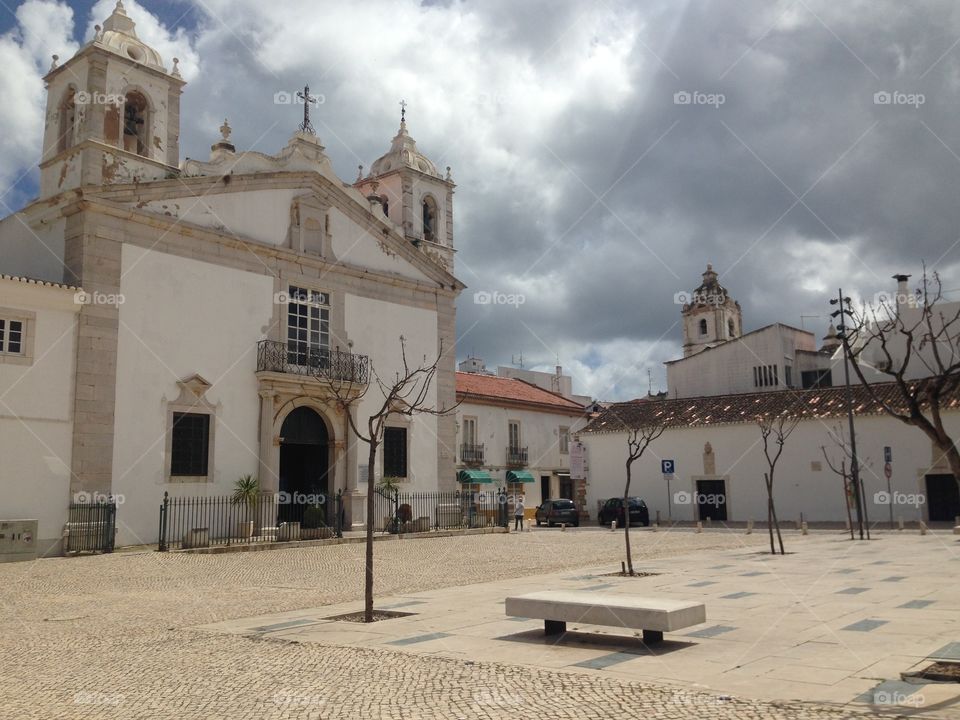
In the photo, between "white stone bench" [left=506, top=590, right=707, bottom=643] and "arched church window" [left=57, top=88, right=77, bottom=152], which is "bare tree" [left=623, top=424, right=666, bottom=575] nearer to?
"white stone bench" [left=506, top=590, right=707, bottom=643]

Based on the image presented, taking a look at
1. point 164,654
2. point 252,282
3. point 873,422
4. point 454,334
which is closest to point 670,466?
point 873,422

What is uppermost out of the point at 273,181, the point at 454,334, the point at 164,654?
the point at 273,181

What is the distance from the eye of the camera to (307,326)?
25.1 metres

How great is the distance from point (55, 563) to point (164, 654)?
1073cm

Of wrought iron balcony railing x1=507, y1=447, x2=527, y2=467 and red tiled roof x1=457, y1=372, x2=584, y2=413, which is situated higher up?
red tiled roof x1=457, y1=372, x2=584, y2=413

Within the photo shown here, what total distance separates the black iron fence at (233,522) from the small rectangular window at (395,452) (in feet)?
10.6

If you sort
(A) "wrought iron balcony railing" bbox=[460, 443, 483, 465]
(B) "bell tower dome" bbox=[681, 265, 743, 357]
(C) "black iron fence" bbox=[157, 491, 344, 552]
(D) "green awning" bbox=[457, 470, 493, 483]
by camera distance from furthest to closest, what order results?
(B) "bell tower dome" bbox=[681, 265, 743, 357]
(A) "wrought iron balcony railing" bbox=[460, 443, 483, 465]
(D) "green awning" bbox=[457, 470, 493, 483]
(C) "black iron fence" bbox=[157, 491, 344, 552]

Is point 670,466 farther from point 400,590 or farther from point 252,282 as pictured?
point 400,590

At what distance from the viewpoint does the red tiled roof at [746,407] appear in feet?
106

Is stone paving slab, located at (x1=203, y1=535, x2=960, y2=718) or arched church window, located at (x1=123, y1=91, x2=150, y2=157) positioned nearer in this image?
stone paving slab, located at (x1=203, y1=535, x2=960, y2=718)

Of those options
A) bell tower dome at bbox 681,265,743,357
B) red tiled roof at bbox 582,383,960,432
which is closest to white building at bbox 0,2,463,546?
red tiled roof at bbox 582,383,960,432

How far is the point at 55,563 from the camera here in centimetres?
1702

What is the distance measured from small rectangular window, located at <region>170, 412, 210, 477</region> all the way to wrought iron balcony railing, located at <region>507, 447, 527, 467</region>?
20.4 m

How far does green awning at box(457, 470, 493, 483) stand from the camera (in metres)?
38.2
